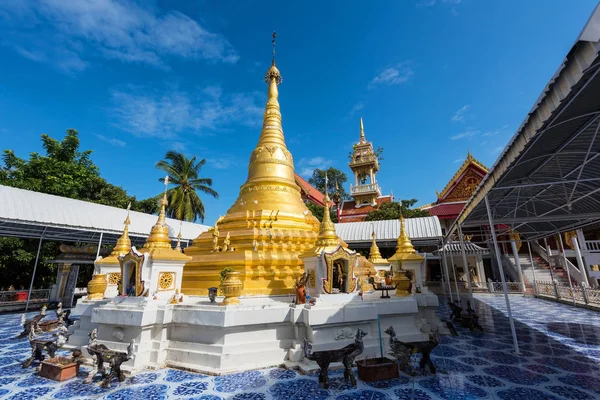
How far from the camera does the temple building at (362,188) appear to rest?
132 ft

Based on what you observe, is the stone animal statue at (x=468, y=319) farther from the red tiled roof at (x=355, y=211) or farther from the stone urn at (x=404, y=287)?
the red tiled roof at (x=355, y=211)

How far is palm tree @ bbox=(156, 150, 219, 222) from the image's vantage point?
99.0ft

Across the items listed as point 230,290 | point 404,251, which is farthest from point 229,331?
point 404,251

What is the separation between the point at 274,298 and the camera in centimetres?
986

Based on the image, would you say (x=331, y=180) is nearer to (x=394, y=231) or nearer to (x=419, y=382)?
(x=394, y=231)

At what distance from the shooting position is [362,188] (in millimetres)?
41625

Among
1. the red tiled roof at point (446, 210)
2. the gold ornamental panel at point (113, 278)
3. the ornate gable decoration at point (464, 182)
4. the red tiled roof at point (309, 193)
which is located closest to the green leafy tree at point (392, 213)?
the red tiled roof at point (446, 210)

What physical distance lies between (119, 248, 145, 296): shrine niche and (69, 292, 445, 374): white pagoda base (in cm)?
39

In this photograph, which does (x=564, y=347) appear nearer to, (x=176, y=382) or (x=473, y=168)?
(x=176, y=382)

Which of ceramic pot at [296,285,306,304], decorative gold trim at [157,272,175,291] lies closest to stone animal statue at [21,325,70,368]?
decorative gold trim at [157,272,175,291]

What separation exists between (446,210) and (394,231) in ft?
46.1

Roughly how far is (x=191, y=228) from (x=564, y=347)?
22766 mm

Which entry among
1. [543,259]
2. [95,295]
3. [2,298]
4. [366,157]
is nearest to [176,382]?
[95,295]

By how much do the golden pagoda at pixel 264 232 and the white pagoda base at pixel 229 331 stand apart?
2729 millimetres
